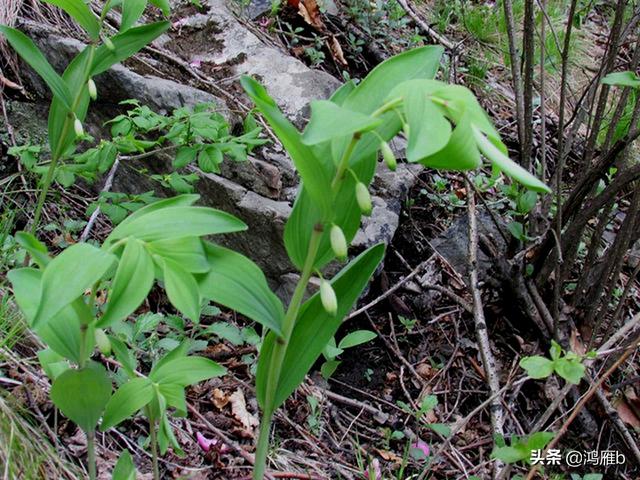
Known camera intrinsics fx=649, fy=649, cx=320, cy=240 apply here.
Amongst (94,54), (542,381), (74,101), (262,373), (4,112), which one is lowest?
(542,381)

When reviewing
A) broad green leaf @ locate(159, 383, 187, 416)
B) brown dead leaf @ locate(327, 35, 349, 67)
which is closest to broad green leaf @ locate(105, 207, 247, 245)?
broad green leaf @ locate(159, 383, 187, 416)

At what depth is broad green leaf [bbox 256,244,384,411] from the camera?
3.61 feet

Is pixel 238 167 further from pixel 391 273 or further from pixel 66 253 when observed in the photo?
pixel 66 253

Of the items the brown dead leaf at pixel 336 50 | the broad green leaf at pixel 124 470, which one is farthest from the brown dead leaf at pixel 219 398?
the brown dead leaf at pixel 336 50

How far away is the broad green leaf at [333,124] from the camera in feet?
2.40

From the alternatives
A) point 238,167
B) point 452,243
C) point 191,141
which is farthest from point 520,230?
point 191,141

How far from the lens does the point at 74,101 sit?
1438mm

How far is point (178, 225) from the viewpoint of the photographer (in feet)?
3.01

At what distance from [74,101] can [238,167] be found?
105cm

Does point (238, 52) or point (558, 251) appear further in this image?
point (238, 52)

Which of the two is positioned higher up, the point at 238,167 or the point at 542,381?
the point at 238,167

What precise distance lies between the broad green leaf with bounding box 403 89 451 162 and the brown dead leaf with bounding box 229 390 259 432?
1.45 m

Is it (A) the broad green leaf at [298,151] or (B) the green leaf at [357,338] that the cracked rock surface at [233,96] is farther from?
(A) the broad green leaf at [298,151]

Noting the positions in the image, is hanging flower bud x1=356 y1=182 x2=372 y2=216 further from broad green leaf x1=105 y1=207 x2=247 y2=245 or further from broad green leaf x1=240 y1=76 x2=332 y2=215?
broad green leaf x1=105 y1=207 x2=247 y2=245
